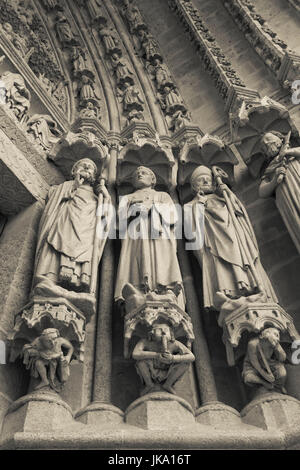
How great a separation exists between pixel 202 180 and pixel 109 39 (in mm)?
3807

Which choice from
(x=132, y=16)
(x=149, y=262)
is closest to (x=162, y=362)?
(x=149, y=262)

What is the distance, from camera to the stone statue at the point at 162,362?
8.70 feet

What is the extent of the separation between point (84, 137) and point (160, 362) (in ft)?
8.30

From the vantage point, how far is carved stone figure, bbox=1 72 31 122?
463 cm

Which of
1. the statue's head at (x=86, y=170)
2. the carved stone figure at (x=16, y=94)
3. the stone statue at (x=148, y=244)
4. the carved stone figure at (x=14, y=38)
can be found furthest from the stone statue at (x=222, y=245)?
the carved stone figure at (x=14, y=38)

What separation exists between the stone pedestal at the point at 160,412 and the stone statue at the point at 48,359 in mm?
424

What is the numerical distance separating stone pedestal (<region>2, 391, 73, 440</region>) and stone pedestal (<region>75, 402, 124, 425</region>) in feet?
0.25

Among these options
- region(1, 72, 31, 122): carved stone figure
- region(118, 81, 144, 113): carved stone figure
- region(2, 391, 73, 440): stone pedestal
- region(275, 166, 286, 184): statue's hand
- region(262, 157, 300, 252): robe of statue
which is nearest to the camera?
region(2, 391, 73, 440): stone pedestal

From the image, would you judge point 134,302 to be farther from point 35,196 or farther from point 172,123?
point 172,123

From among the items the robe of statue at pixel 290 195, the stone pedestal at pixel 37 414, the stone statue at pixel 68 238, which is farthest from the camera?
the robe of statue at pixel 290 195

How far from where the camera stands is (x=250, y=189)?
4492 mm

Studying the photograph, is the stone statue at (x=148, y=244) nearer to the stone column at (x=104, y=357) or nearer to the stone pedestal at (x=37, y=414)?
the stone column at (x=104, y=357)

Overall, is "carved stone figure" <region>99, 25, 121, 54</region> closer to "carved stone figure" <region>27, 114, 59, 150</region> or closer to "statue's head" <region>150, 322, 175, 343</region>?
"carved stone figure" <region>27, 114, 59, 150</region>

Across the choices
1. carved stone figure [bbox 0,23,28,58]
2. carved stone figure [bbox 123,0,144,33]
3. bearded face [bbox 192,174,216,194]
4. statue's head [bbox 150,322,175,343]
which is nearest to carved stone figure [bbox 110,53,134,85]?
carved stone figure [bbox 123,0,144,33]
